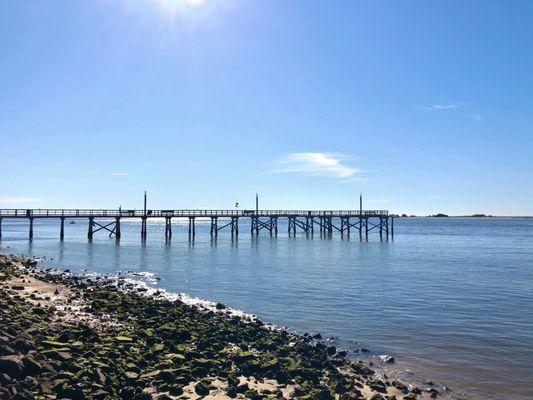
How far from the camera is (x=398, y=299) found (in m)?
23.5

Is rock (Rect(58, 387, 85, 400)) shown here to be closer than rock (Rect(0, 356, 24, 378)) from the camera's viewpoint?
Yes

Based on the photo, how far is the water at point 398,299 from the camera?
13922 mm

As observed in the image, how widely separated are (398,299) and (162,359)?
14.6m

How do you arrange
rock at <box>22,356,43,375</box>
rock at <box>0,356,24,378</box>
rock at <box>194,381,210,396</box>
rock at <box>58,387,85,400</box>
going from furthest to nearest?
rock at <box>194,381,210,396</box> → rock at <box>22,356,43,375</box> → rock at <box>0,356,24,378</box> → rock at <box>58,387,85,400</box>

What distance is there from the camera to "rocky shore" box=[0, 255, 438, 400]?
386 inches

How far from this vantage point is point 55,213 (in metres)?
58.5

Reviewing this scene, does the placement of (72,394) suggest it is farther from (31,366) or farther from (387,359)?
(387,359)

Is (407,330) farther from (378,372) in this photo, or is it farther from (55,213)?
(55,213)

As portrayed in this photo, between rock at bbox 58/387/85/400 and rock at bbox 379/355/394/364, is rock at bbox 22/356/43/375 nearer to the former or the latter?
rock at bbox 58/387/85/400

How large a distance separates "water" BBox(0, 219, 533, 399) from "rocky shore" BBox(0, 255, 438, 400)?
2.04 meters

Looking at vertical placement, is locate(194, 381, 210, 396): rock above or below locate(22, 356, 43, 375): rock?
below

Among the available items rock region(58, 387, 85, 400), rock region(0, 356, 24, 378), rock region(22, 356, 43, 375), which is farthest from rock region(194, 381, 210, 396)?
rock region(0, 356, 24, 378)

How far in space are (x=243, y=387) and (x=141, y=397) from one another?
236 cm

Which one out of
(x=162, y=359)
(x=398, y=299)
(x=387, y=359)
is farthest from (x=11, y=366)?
(x=398, y=299)
